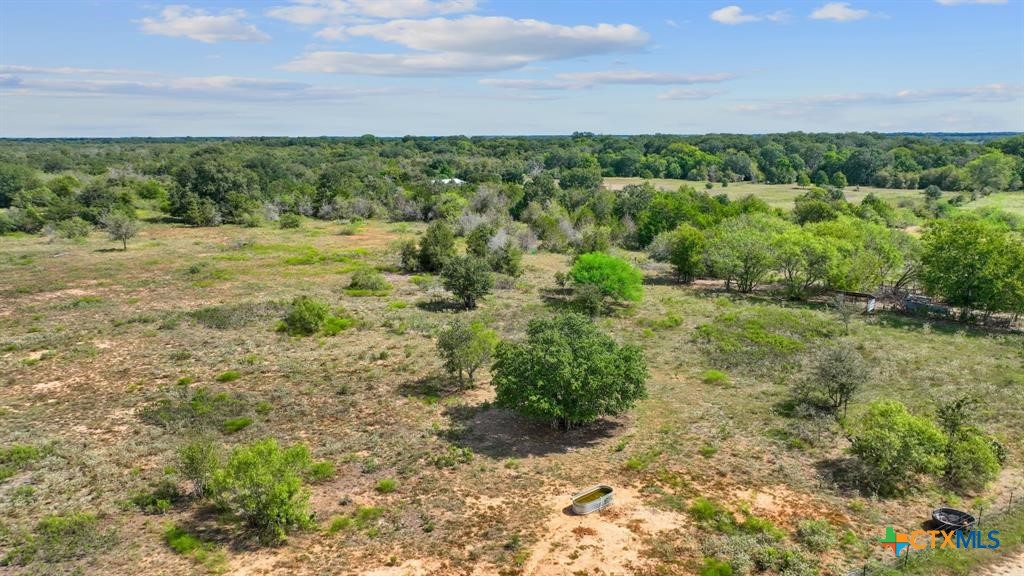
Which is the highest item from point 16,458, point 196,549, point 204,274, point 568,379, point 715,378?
point 568,379

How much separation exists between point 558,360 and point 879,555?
1267cm

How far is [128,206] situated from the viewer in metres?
88.2

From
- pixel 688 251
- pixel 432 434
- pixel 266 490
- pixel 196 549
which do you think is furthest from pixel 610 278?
pixel 196 549

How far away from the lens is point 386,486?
69.1ft

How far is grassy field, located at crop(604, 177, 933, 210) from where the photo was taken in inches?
4363

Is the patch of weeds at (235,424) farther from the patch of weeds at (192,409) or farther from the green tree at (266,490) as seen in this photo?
the green tree at (266,490)

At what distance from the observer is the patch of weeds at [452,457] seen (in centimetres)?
2281

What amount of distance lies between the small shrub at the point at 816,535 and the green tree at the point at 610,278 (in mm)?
26962

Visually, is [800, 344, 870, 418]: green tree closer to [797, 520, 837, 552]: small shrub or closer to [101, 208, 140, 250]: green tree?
[797, 520, 837, 552]: small shrub

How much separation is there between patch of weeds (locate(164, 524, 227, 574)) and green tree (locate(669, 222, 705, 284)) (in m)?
46.8

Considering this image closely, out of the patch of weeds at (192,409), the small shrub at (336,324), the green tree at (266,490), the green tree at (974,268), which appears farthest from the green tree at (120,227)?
the green tree at (974,268)

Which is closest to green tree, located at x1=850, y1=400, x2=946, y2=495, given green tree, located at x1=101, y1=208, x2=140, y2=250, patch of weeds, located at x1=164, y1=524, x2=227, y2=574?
patch of weeds, located at x1=164, y1=524, x2=227, y2=574

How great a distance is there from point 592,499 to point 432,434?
333 inches

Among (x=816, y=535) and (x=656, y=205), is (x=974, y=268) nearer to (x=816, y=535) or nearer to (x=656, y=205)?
(x=816, y=535)
